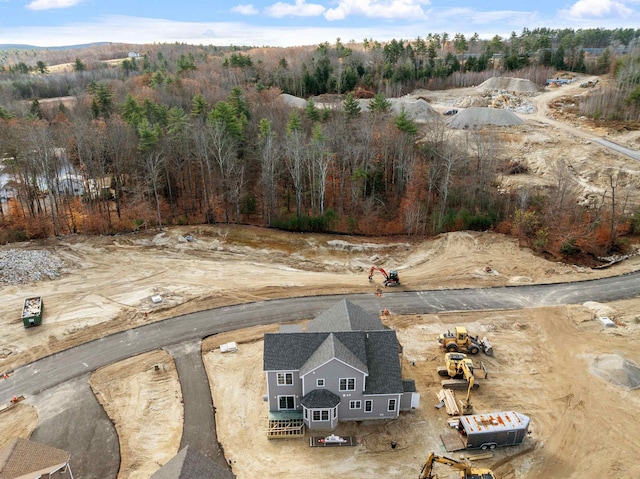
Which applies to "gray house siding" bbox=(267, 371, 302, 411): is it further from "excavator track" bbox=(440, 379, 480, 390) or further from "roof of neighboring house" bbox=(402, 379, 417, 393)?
"excavator track" bbox=(440, 379, 480, 390)

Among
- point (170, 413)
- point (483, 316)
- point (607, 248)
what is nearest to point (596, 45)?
point (607, 248)

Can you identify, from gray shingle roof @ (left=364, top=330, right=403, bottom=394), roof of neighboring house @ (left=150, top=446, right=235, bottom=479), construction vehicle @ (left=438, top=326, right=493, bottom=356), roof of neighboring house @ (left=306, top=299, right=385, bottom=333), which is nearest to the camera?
roof of neighboring house @ (left=150, top=446, right=235, bottom=479)

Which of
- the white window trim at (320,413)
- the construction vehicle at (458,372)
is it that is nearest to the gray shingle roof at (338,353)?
the white window trim at (320,413)

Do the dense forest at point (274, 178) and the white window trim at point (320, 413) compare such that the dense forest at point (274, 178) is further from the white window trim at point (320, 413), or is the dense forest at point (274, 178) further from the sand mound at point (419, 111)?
the white window trim at point (320, 413)

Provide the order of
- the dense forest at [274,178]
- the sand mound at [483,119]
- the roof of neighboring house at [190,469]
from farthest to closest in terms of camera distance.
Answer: the sand mound at [483,119] < the dense forest at [274,178] < the roof of neighboring house at [190,469]

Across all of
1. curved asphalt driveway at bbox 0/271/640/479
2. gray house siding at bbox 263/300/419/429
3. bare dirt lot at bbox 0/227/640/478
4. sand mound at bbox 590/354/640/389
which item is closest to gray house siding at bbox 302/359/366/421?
gray house siding at bbox 263/300/419/429

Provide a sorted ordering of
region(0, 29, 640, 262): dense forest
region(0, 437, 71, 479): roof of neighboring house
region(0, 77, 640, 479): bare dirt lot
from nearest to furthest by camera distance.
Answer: region(0, 437, 71, 479): roof of neighboring house, region(0, 77, 640, 479): bare dirt lot, region(0, 29, 640, 262): dense forest

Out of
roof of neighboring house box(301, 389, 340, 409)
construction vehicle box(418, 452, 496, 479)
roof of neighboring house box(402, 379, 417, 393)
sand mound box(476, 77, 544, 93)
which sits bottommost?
construction vehicle box(418, 452, 496, 479)

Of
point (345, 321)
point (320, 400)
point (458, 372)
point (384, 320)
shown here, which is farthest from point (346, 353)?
point (384, 320)
